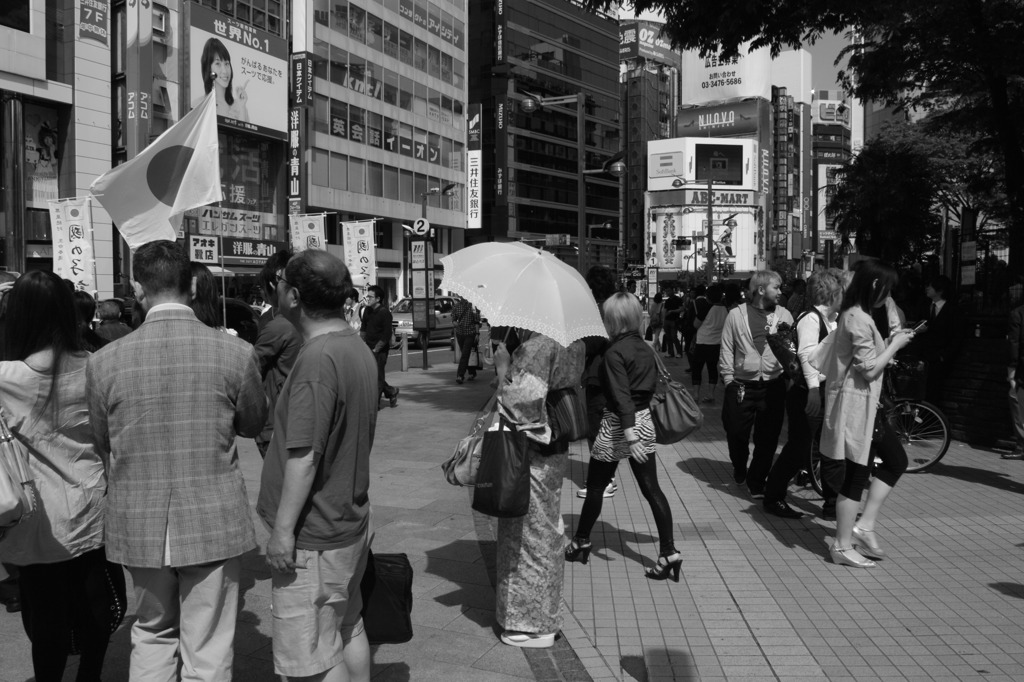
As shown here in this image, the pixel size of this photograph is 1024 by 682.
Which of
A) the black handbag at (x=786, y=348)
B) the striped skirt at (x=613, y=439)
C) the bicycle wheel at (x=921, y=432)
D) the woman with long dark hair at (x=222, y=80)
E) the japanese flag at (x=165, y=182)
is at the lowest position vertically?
the bicycle wheel at (x=921, y=432)

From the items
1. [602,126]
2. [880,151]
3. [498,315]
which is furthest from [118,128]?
[602,126]

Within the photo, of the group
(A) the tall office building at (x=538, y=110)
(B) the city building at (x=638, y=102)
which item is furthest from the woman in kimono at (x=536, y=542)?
(B) the city building at (x=638, y=102)

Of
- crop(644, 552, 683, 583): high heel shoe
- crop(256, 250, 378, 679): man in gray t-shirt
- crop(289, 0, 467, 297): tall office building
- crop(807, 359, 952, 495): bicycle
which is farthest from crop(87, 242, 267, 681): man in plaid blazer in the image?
crop(289, 0, 467, 297): tall office building

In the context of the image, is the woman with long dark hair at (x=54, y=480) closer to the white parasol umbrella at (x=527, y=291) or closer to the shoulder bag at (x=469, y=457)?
the shoulder bag at (x=469, y=457)

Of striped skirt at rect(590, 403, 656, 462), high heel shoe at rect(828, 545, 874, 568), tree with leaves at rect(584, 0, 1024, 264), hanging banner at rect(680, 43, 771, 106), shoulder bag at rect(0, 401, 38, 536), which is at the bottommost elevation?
high heel shoe at rect(828, 545, 874, 568)

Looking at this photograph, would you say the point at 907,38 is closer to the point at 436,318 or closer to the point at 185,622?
the point at 185,622

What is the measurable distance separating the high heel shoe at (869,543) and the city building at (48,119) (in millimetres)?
30184

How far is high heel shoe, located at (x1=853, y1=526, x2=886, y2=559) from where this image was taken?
5.62 metres

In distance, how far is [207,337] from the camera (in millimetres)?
2883

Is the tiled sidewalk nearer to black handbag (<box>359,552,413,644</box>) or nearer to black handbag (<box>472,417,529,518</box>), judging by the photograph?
black handbag (<box>472,417,529,518</box>)

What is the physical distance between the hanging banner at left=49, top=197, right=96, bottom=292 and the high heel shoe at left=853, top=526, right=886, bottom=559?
2011cm

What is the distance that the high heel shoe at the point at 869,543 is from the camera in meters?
5.62

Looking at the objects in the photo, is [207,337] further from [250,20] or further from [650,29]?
[650,29]

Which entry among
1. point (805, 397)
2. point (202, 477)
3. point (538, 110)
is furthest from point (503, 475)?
point (538, 110)
